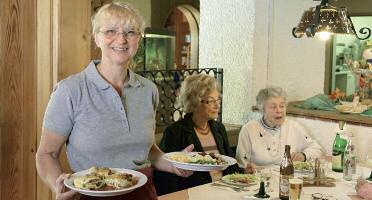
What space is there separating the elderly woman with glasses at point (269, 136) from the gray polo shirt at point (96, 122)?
143 centimetres

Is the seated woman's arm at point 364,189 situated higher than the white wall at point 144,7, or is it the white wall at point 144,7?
the white wall at point 144,7

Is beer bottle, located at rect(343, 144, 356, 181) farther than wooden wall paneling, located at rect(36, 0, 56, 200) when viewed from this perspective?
Yes

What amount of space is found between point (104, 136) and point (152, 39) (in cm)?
639

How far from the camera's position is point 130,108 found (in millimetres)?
1800

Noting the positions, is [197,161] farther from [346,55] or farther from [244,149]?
[346,55]

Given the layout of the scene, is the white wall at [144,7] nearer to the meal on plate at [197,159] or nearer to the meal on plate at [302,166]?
the meal on plate at [302,166]

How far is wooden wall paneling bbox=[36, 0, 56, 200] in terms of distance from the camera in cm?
240

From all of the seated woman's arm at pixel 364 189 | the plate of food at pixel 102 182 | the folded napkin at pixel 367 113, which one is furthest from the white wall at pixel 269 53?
the plate of food at pixel 102 182

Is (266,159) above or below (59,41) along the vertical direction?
below

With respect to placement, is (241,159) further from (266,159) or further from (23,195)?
(23,195)

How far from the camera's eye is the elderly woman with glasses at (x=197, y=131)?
2.90m

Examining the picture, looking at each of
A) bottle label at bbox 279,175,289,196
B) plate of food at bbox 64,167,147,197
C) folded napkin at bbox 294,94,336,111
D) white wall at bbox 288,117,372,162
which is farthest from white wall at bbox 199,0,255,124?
plate of food at bbox 64,167,147,197

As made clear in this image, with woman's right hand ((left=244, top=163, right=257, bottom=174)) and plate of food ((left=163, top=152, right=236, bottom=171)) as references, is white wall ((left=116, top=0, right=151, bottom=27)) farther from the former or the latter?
plate of food ((left=163, top=152, right=236, bottom=171))

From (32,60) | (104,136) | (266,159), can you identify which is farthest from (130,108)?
(266,159)
